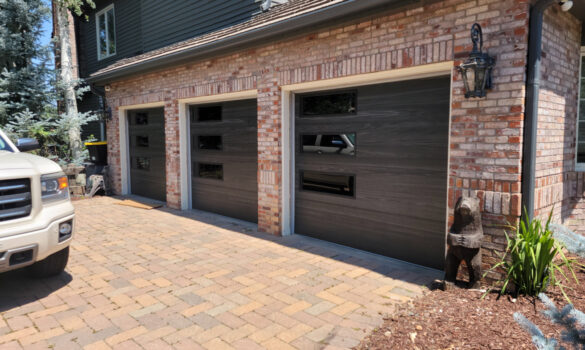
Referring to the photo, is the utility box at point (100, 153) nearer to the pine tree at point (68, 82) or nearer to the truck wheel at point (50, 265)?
the pine tree at point (68, 82)

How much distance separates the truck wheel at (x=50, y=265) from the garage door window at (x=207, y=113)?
4.20 metres

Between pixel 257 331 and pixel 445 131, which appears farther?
pixel 445 131

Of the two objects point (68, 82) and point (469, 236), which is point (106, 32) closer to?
point (68, 82)

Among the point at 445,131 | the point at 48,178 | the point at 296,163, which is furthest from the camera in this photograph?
the point at 296,163

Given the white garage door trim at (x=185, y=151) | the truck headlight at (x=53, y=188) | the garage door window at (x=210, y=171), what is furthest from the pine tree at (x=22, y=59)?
the truck headlight at (x=53, y=188)

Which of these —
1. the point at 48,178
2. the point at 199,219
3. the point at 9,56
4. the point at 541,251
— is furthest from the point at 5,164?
the point at 9,56

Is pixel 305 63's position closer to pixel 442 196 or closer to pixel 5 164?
pixel 442 196

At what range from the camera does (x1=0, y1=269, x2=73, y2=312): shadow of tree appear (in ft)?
12.9

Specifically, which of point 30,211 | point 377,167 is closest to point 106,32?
point 30,211

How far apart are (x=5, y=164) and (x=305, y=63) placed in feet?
12.8

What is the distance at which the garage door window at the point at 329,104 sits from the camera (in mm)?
5626

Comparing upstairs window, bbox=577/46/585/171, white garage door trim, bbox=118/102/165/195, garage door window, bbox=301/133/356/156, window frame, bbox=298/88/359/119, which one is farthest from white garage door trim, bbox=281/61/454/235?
white garage door trim, bbox=118/102/165/195

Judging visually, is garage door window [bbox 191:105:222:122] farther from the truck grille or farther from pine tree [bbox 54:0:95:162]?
the truck grille

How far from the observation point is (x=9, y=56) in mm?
10828
